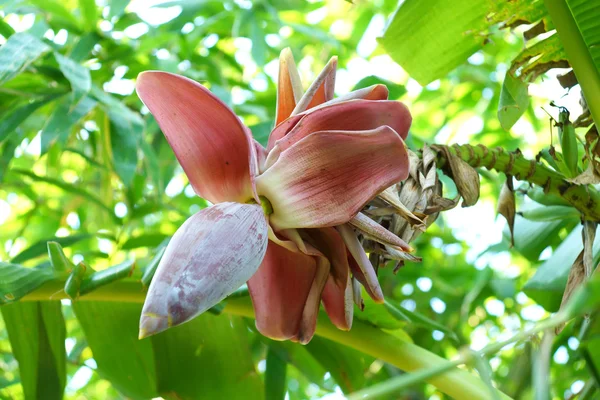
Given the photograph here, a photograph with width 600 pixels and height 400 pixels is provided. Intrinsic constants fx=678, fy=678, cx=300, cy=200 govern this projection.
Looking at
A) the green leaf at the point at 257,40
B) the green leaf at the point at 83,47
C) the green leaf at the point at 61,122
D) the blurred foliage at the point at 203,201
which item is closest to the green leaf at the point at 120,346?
the blurred foliage at the point at 203,201

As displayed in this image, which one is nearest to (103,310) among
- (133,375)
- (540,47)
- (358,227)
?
(133,375)

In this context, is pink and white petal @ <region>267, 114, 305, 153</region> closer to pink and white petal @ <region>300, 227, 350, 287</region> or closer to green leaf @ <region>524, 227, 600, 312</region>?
pink and white petal @ <region>300, 227, 350, 287</region>

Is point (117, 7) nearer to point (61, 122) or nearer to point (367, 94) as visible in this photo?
point (61, 122)

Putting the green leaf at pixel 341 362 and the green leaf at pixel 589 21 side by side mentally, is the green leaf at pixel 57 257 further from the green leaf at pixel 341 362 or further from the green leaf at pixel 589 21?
the green leaf at pixel 589 21

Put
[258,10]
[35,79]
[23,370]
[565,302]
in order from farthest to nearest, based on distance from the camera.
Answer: [258,10], [35,79], [23,370], [565,302]

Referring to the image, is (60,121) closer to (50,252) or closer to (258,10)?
(50,252)

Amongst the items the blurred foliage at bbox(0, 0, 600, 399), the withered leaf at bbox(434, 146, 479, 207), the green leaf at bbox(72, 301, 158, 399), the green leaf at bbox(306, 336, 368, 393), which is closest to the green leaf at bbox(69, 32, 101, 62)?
the blurred foliage at bbox(0, 0, 600, 399)

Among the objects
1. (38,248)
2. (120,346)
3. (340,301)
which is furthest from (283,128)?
(38,248)

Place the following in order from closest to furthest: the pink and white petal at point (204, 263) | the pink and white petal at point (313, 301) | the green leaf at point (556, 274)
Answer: the pink and white petal at point (204, 263) < the pink and white petal at point (313, 301) < the green leaf at point (556, 274)

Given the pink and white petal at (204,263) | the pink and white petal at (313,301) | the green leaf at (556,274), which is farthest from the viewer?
the green leaf at (556,274)
